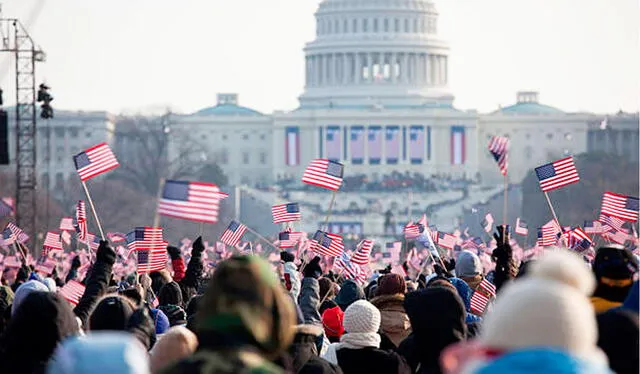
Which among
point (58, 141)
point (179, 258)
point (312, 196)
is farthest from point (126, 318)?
point (58, 141)

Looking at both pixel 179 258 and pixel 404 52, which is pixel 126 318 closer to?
pixel 179 258

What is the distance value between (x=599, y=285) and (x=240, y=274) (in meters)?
3.12

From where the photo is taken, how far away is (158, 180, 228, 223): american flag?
1244 cm

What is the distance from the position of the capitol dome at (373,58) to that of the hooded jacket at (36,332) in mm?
168260

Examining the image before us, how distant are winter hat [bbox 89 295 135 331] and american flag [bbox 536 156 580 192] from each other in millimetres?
16582

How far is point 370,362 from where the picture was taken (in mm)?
11797

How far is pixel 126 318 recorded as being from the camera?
1018 cm

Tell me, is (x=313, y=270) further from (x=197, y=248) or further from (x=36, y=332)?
(x=36, y=332)

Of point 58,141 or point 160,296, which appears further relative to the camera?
point 58,141

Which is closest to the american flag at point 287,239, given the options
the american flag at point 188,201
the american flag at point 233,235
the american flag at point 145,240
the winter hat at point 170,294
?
the american flag at point 233,235

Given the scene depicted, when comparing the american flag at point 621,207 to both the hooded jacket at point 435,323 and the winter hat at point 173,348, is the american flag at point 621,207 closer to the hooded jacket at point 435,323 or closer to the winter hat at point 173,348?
the hooded jacket at point 435,323

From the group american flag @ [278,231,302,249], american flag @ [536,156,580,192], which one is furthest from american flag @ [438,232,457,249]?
american flag @ [536,156,580,192]

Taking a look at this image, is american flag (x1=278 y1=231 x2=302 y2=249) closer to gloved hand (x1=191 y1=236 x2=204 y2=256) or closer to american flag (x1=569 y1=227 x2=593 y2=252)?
american flag (x1=569 y1=227 x2=593 y2=252)

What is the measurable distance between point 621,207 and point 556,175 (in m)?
0.96
